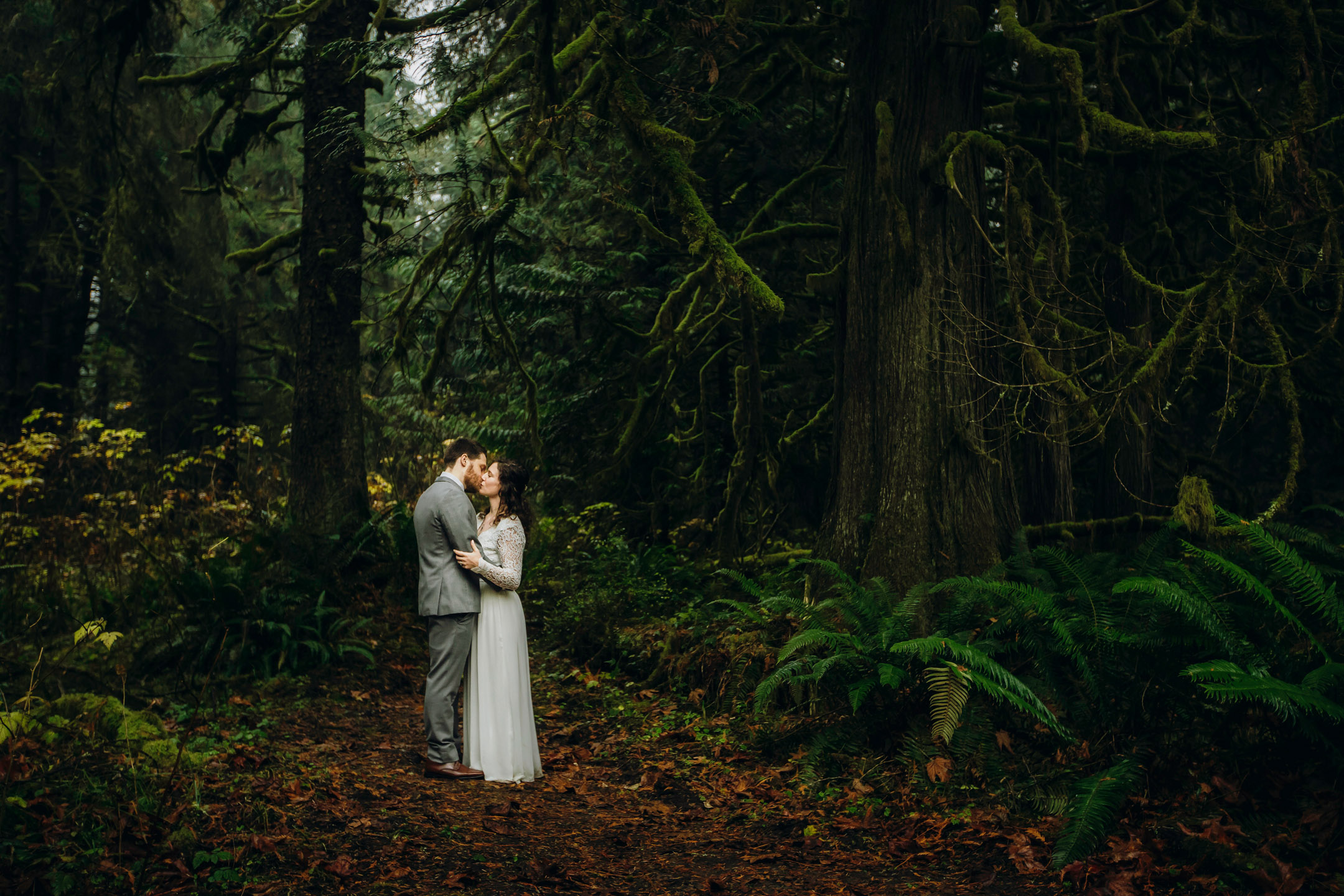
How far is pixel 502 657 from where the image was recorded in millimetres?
6277

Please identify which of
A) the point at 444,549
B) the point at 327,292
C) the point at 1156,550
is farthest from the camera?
the point at 327,292

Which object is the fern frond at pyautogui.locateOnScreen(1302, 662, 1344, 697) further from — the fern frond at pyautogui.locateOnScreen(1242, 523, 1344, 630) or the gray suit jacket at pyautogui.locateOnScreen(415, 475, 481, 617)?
the gray suit jacket at pyautogui.locateOnScreen(415, 475, 481, 617)

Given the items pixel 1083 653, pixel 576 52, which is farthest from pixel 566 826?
pixel 576 52

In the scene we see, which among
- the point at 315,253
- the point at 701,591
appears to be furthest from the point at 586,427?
the point at 315,253

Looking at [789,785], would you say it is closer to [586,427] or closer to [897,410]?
[897,410]

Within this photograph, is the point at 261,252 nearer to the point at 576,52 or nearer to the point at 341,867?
the point at 576,52

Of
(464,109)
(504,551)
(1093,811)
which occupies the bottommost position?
(1093,811)

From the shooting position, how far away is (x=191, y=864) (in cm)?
→ 401

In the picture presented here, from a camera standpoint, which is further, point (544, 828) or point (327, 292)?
point (327, 292)

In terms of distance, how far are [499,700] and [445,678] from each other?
40cm

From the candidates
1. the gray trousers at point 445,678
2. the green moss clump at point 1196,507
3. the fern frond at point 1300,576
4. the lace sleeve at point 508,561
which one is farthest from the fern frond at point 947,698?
the gray trousers at point 445,678

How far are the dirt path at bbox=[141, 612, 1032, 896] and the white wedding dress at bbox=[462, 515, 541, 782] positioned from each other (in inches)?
7.3

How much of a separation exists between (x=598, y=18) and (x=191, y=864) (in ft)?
16.4

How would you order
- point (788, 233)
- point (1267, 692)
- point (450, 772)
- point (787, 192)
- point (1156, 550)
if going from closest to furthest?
point (1267, 692)
point (1156, 550)
point (450, 772)
point (788, 233)
point (787, 192)
